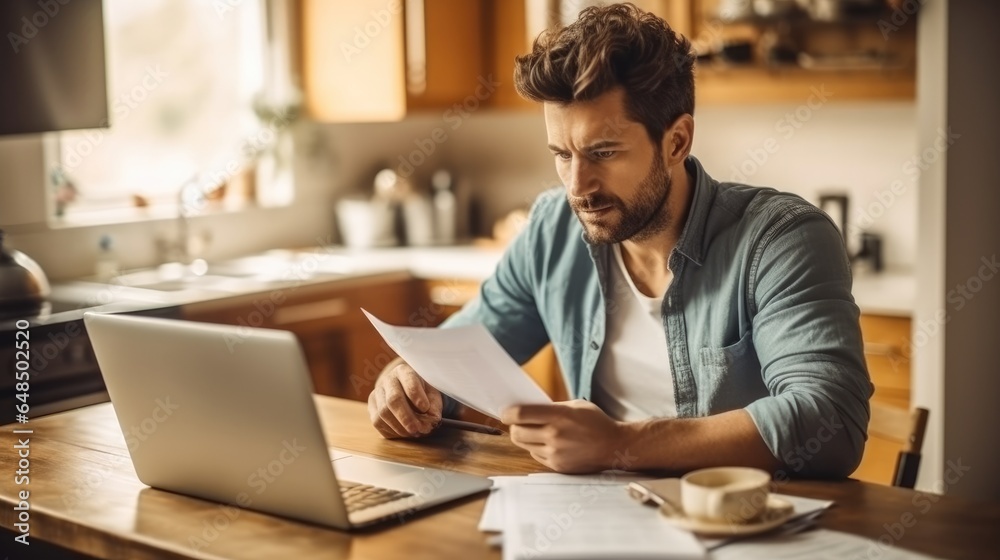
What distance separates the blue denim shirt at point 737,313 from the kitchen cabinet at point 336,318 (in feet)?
4.34

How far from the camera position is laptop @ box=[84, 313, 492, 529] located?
4.60 ft

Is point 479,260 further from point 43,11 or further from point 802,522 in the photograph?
point 802,522

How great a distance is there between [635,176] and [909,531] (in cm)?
79

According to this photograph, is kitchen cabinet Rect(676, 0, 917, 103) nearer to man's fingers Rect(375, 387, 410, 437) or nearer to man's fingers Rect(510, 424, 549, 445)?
man's fingers Rect(375, 387, 410, 437)

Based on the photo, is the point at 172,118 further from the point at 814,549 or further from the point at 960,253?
the point at 814,549

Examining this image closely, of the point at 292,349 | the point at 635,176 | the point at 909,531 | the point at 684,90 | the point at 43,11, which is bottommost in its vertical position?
the point at 909,531

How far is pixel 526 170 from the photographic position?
15.2 ft

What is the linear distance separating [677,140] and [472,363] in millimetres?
682

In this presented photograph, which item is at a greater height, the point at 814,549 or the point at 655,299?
the point at 655,299

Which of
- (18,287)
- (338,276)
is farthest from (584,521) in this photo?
(338,276)

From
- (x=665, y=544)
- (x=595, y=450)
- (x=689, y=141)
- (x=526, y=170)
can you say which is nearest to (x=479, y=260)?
(x=526, y=170)

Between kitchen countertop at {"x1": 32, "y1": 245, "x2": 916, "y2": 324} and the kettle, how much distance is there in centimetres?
9

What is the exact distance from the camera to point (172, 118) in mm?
4090

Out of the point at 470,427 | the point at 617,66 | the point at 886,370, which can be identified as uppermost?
the point at 617,66
